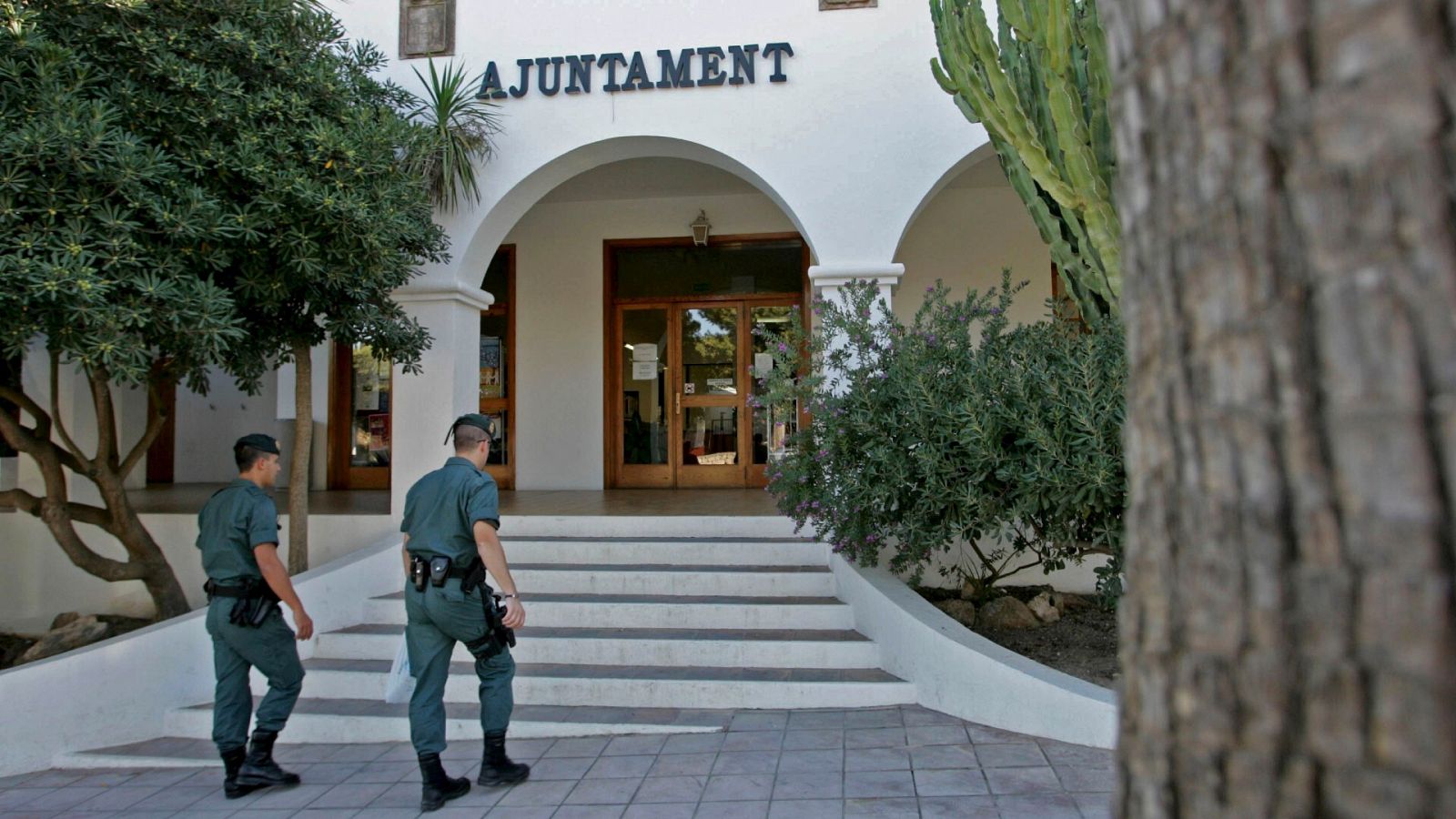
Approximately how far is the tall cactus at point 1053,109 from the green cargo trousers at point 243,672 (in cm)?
475

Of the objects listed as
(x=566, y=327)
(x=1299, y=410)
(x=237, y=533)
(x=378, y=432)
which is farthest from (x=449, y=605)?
(x=378, y=432)

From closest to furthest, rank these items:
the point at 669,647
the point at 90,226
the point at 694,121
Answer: the point at 90,226 → the point at 669,647 → the point at 694,121

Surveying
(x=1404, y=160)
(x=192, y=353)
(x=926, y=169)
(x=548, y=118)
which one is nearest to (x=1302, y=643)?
(x=1404, y=160)

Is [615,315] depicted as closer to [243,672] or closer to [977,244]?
[977,244]

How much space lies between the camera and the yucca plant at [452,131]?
7.77 metres

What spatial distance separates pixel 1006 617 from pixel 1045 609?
42 cm

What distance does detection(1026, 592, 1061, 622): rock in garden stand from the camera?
659 centimetres

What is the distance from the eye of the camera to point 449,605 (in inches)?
163

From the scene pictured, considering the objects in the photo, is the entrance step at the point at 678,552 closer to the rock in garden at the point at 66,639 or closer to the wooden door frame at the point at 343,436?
the rock in garden at the point at 66,639

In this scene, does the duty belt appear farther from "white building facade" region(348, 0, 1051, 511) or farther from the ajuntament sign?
the ajuntament sign

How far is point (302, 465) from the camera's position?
7.21 m

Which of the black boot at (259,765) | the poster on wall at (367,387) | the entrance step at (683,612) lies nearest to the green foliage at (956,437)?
the entrance step at (683,612)

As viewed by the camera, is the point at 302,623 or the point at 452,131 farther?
the point at 452,131

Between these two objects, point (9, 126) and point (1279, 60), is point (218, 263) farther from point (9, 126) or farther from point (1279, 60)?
point (1279, 60)
